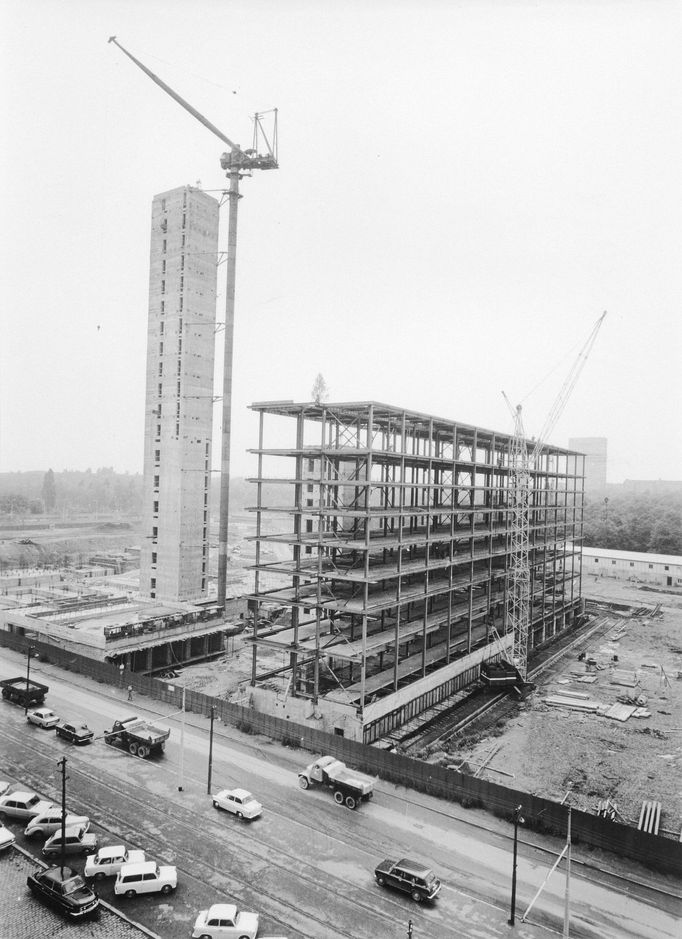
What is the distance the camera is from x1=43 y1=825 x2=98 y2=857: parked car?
25.9 metres

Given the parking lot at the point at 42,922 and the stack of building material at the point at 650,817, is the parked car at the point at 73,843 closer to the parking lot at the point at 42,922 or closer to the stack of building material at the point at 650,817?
the parking lot at the point at 42,922

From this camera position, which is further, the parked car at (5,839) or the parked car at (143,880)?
the parked car at (5,839)

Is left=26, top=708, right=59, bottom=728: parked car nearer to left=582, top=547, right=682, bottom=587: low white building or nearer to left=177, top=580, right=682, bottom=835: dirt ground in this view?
left=177, top=580, right=682, bottom=835: dirt ground

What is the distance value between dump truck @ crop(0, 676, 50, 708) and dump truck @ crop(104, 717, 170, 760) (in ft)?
27.1

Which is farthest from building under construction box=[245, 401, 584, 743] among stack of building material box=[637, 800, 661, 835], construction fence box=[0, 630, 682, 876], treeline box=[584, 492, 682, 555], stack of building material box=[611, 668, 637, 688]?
treeline box=[584, 492, 682, 555]

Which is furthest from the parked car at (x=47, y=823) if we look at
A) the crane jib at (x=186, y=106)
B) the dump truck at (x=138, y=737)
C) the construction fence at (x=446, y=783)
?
the crane jib at (x=186, y=106)

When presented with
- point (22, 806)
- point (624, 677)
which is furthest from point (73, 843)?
point (624, 677)

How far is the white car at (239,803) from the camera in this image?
95.7ft

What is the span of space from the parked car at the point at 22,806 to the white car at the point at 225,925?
11.4 m

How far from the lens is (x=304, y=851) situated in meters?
26.8

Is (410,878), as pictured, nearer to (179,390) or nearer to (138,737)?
(138,737)

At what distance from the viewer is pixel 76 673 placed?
50.8 metres

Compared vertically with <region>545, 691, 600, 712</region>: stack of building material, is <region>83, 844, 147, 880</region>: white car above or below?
above

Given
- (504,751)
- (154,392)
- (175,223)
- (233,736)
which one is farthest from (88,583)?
(504,751)
